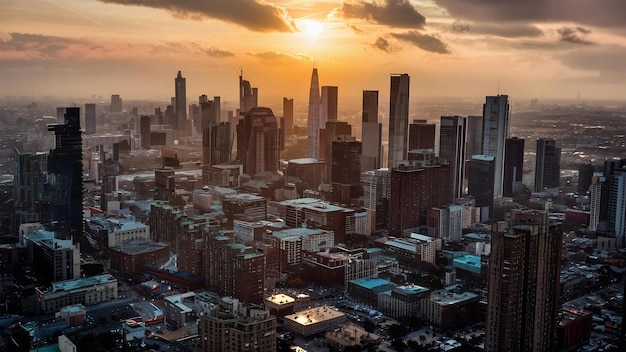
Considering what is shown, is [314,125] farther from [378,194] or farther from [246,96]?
[378,194]

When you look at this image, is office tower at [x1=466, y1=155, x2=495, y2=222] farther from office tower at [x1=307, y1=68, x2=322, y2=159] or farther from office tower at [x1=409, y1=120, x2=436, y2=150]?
office tower at [x1=307, y1=68, x2=322, y2=159]

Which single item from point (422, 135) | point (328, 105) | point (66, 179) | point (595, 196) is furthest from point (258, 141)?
point (595, 196)

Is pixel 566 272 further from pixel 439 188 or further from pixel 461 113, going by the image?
pixel 461 113

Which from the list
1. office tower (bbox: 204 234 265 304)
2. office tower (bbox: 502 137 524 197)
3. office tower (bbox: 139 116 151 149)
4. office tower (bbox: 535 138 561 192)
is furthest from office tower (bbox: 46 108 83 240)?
office tower (bbox: 535 138 561 192)

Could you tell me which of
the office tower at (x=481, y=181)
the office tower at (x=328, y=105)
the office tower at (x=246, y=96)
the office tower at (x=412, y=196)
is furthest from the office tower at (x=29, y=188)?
the office tower at (x=481, y=181)

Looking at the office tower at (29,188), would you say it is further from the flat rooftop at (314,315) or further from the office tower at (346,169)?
the office tower at (346,169)

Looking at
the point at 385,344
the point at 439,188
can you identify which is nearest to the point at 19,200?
the point at 385,344
